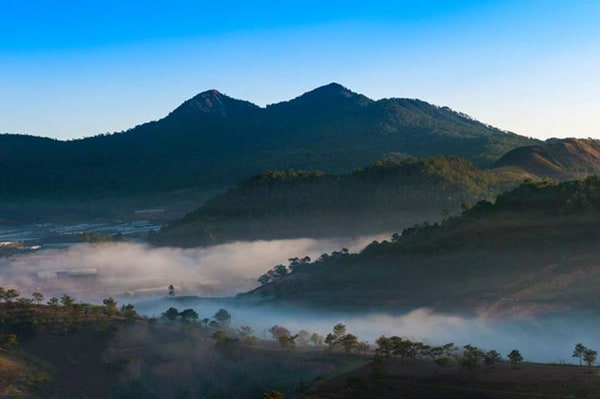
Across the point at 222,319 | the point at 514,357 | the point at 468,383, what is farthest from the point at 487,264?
the point at 468,383

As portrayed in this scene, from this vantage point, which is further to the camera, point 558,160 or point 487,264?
point 558,160

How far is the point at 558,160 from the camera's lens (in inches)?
5497

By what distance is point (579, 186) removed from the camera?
72.4m

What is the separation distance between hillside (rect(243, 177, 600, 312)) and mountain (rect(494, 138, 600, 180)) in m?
58.0

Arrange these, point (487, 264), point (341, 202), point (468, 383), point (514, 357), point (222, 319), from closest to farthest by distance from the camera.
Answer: point (468, 383), point (514, 357), point (222, 319), point (487, 264), point (341, 202)

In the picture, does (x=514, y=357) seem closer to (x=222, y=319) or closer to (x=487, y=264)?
(x=487, y=264)

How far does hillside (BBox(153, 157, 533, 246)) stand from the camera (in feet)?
355

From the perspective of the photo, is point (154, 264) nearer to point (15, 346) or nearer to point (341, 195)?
point (341, 195)

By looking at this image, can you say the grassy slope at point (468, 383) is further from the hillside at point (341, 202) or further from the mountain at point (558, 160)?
the mountain at point (558, 160)

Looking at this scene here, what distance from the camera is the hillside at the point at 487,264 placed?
5894cm

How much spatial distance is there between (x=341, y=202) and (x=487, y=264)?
167ft

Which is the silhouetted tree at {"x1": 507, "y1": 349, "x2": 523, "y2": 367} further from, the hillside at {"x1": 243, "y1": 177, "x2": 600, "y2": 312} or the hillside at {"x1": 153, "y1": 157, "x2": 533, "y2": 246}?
the hillside at {"x1": 153, "y1": 157, "x2": 533, "y2": 246}

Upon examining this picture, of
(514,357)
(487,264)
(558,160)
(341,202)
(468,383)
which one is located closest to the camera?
(468,383)

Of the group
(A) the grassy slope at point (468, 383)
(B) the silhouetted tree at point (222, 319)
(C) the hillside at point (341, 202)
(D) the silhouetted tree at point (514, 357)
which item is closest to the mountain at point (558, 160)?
(C) the hillside at point (341, 202)
